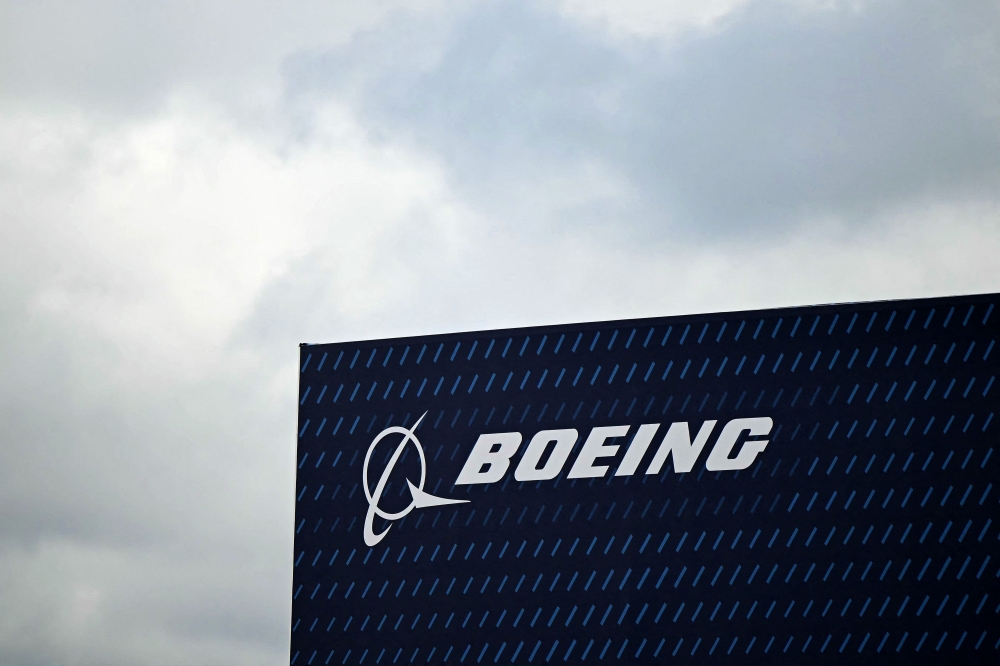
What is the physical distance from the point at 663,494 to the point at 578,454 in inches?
66.2

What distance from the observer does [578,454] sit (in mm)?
22922

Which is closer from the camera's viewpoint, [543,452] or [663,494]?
[663,494]

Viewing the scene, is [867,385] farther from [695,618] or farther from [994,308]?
[695,618]

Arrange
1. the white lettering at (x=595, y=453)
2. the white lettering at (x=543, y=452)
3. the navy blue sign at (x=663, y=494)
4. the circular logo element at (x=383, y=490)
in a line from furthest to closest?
the circular logo element at (x=383, y=490), the white lettering at (x=543, y=452), the white lettering at (x=595, y=453), the navy blue sign at (x=663, y=494)

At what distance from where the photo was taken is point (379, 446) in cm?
2394

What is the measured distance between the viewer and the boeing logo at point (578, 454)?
73.2 feet

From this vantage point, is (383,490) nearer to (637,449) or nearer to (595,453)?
(595,453)

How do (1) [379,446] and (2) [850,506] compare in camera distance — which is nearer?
(2) [850,506]

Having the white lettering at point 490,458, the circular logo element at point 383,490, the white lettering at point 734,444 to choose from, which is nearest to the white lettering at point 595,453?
the white lettering at point 490,458

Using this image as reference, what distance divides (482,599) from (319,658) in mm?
3174

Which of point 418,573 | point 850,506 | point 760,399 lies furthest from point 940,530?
point 418,573

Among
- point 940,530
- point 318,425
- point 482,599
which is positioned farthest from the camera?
point 318,425

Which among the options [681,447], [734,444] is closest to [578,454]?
[681,447]

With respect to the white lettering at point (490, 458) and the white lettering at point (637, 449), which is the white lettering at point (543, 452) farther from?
the white lettering at point (637, 449)
